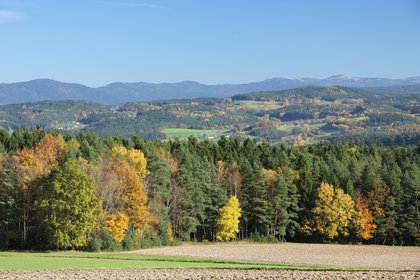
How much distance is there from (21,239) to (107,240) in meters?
11.3

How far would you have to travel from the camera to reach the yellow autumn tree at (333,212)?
83.6 m

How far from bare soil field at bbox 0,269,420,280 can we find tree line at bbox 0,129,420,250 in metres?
25.8

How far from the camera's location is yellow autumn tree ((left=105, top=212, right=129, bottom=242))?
226 ft

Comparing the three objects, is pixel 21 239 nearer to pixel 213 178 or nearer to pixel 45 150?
pixel 45 150

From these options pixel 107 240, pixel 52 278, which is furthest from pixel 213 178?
pixel 52 278

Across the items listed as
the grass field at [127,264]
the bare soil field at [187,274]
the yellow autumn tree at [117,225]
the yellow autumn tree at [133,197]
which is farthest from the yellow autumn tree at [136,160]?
the bare soil field at [187,274]

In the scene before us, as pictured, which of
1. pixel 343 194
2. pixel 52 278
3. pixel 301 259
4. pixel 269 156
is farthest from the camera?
pixel 269 156

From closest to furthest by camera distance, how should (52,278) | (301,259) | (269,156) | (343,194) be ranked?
(52,278) → (301,259) → (343,194) → (269,156)

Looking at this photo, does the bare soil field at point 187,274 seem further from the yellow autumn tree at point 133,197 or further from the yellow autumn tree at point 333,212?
the yellow autumn tree at point 333,212

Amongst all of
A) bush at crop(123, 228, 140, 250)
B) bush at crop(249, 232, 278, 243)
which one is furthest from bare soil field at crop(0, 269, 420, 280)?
bush at crop(249, 232, 278, 243)

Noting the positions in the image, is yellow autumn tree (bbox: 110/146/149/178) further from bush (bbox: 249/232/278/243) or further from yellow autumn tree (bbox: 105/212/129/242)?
bush (bbox: 249/232/278/243)

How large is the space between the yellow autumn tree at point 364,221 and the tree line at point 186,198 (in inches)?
5.3

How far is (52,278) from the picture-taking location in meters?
36.5

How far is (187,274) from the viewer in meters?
37.8
